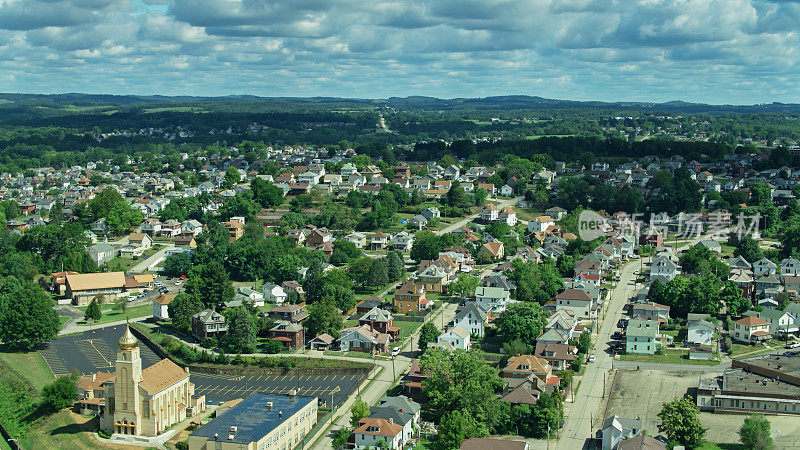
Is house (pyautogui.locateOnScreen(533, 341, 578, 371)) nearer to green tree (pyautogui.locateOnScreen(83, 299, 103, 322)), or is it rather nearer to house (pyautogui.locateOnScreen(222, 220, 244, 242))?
green tree (pyautogui.locateOnScreen(83, 299, 103, 322))

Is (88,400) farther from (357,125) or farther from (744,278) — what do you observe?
(357,125)

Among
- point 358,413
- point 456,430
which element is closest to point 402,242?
point 358,413

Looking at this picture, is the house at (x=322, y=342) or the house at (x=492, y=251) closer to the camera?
the house at (x=322, y=342)

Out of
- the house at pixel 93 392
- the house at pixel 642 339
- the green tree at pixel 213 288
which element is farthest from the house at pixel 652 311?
the house at pixel 93 392

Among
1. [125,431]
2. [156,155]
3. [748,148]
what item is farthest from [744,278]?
[156,155]

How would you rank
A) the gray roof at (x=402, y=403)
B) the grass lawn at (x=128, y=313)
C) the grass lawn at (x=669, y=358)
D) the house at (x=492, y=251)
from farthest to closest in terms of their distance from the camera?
the house at (x=492, y=251), the grass lawn at (x=128, y=313), the grass lawn at (x=669, y=358), the gray roof at (x=402, y=403)

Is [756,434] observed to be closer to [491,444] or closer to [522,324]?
[491,444]

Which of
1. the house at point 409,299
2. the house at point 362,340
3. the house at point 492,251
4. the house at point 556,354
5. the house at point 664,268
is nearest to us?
the house at point 556,354

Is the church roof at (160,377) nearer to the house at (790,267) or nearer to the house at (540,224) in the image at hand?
the house at (790,267)
